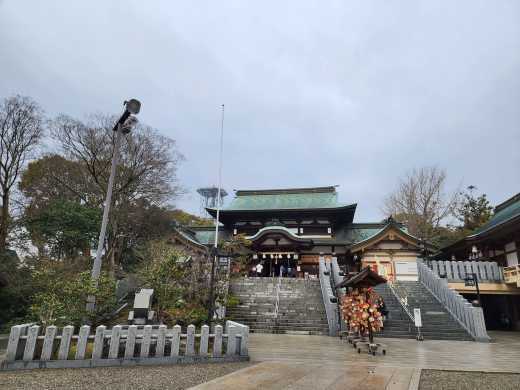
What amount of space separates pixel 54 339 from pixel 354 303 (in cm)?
842

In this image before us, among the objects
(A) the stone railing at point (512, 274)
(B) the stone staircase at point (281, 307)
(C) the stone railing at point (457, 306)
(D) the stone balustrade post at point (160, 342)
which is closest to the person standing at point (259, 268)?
(B) the stone staircase at point (281, 307)

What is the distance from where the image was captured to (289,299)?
1711 centimetres

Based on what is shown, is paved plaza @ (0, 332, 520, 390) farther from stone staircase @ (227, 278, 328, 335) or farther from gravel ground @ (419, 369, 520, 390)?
stone staircase @ (227, 278, 328, 335)

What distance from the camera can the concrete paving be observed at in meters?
5.58

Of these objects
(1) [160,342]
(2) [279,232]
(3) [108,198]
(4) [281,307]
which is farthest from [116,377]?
(2) [279,232]

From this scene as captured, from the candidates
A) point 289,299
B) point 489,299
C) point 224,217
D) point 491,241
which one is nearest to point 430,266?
point 491,241

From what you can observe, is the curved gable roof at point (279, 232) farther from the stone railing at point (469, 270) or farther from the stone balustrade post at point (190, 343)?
the stone balustrade post at point (190, 343)

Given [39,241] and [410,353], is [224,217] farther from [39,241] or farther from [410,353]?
[410,353]

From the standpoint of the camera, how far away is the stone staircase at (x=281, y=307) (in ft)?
47.3

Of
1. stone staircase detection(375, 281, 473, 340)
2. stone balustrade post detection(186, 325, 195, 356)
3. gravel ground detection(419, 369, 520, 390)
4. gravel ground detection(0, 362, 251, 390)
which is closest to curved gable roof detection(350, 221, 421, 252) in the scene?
stone staircase detection(375, 281, 473, 340)

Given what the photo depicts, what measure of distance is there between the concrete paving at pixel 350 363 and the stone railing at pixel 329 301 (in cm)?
202

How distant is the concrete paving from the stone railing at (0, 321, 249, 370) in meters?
0.93

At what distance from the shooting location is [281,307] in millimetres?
16297

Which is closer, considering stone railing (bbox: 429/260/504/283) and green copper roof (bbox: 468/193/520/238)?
stone railing (bbox: 429/260/504/283)
